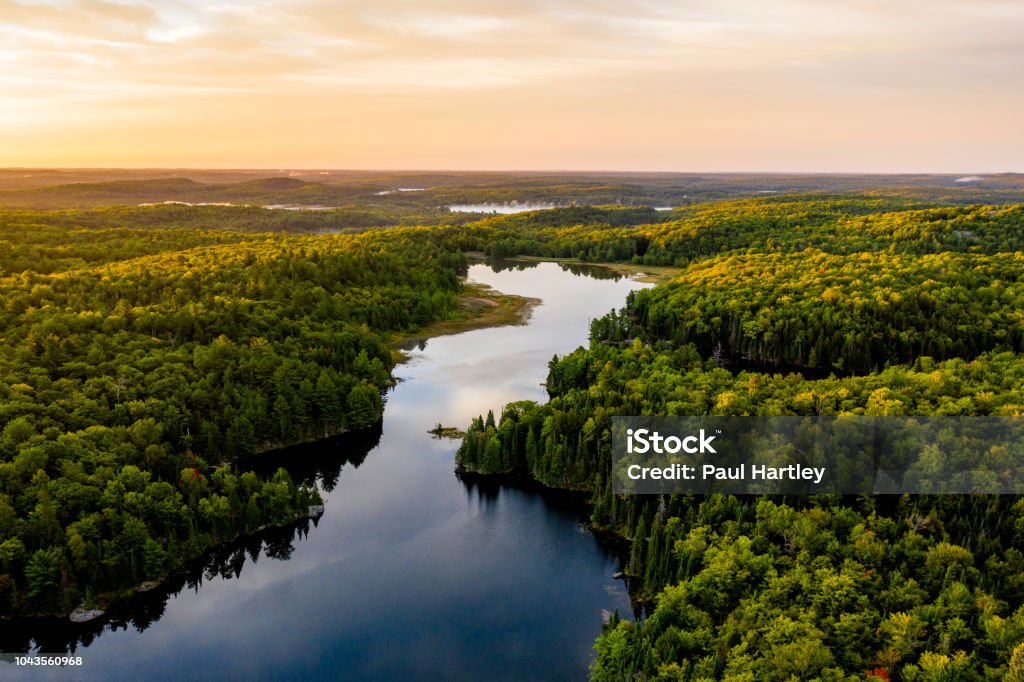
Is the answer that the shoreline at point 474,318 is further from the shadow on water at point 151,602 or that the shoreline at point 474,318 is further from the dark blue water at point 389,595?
the shadow on water at point 151,602

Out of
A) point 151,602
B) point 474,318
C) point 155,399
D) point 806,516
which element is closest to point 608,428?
point 806,516

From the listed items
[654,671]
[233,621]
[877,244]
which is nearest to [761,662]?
[654,671]

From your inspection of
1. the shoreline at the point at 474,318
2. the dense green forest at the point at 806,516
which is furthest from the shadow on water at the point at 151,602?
the shoreline at the point at 474,318

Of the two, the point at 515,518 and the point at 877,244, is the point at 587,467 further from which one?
the point at 877,244

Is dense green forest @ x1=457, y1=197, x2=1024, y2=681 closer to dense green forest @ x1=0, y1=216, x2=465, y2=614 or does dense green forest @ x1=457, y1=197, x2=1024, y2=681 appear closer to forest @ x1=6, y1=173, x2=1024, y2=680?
forest @ x1=6, y1=173, x2=1024, y2=680

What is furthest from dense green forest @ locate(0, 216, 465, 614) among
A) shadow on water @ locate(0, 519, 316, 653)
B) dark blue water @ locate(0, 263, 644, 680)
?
dark blue water @ locate(0, 263, 644, 680)

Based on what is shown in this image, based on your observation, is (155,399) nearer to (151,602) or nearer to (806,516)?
(151,602)
